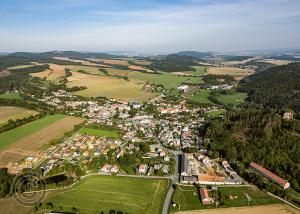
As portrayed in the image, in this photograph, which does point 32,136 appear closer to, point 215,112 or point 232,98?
point 215,112

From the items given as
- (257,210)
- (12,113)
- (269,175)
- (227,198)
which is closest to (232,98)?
(269,175)

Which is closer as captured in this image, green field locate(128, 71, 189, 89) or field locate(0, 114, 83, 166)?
field locate(0, 114, 83, 166)

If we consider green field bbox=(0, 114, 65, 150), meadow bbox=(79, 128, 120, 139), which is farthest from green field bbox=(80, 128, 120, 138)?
green field bbox=(0, 114, 65, 150)

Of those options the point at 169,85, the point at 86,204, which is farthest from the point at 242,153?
the point at 169,85

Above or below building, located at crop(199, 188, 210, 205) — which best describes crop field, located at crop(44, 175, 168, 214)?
below

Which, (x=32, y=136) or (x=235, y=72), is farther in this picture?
(x=235, y=72)

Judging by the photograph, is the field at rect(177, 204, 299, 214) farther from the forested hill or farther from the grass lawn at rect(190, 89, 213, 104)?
the grass lawn at rect(190, 89, 213, 104)

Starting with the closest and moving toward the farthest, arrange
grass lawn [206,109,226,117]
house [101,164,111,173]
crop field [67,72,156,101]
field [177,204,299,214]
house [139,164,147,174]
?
field [177,204,299,214] < house [139,164,147,174] < house [101,164,111,173] < grass lawn [206,109,226,117] < crop field [67,72,156,101]
